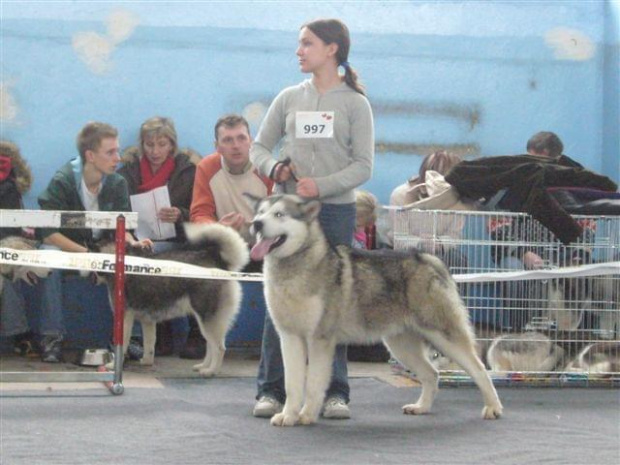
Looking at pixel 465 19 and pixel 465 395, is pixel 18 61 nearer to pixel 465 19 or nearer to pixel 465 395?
pixel 465 19

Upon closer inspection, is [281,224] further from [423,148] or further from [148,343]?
[423,148]

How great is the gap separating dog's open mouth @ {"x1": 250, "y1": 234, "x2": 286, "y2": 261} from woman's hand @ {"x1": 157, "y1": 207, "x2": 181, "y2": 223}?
2520 millimetres

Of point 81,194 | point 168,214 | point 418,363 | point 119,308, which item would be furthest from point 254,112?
point 418,363

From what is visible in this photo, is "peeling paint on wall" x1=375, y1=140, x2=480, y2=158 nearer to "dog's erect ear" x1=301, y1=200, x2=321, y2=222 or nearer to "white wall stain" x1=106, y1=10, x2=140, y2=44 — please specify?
"white wall stain" x1=106, y1=10, x2=140, y2=44

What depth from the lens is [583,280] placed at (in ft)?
18.8

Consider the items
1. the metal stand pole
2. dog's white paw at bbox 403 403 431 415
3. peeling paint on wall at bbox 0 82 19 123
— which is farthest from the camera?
peeling paint on wall at bbox 0 82 19 123

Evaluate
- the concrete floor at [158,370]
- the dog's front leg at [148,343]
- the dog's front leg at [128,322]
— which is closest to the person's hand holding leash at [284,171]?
the concrete floor at [158,370]

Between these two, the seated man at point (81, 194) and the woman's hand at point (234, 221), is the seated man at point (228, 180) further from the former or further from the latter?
the seated man at point (81, 194)

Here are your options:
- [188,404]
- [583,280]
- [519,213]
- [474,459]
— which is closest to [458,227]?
[519,213]

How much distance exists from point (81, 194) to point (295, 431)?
2659mm

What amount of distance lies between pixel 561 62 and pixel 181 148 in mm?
2559

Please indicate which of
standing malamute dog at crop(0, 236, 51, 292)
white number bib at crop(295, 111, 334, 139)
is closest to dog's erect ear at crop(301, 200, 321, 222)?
white number bib at crop(295, 111, 334, 139)

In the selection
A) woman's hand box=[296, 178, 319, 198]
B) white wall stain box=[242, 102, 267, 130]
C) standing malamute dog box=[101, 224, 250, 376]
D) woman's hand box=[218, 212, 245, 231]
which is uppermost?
white wall stain box=[242, 102, 267, 130]

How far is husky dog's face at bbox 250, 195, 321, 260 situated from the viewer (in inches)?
169
